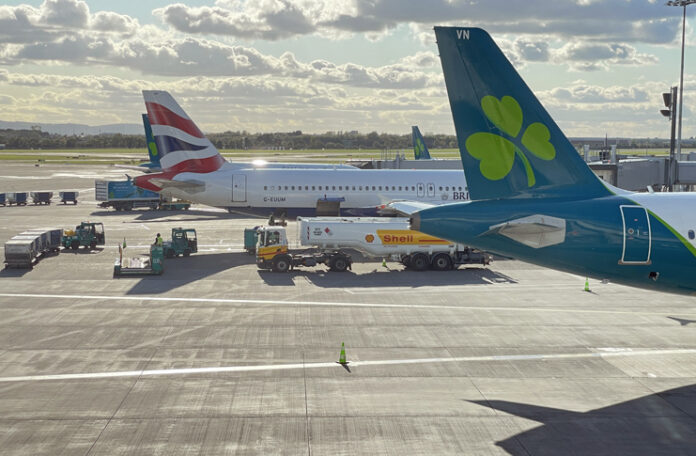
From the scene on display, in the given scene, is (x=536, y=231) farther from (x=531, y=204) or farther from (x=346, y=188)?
(x=346, y=188)

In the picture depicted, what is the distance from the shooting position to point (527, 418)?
66.6 feet

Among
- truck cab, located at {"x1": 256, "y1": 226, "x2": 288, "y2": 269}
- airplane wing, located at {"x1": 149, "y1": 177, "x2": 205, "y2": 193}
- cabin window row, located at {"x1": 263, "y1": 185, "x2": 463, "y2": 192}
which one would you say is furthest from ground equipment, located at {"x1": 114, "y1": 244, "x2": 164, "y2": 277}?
cabin window row, located at {"x1": 263, "y1": 185, "x2": 463, "y2": 192}

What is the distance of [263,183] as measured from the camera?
5628cm

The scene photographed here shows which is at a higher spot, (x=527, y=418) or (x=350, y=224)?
(x=350, y=224)

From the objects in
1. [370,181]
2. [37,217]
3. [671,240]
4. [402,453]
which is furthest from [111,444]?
[37,217]

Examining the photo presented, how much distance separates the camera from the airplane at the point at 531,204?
2173cm

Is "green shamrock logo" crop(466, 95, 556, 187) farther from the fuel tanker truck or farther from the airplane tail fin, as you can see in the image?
the airplane tail fin

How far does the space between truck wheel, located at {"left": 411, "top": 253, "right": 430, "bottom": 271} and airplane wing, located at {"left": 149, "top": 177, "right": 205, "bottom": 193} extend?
18858mm

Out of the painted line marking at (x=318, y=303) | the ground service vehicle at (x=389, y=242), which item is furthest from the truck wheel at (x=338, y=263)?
the painted line marking at (x=318, y=303)

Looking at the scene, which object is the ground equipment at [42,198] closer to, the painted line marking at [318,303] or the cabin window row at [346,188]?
the cabin window row at [346,188]

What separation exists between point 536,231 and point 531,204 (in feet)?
2.92

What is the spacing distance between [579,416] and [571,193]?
6667mm

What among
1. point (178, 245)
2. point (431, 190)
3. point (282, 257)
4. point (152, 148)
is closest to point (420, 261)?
point (282, 257)

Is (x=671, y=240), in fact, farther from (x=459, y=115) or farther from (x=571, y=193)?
(x=459, y=115)
